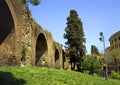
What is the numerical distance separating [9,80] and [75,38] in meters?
28.4

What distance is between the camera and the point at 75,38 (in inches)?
1503

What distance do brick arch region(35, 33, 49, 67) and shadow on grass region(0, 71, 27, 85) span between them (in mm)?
13369

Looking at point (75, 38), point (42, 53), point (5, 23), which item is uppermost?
point (75, 38)

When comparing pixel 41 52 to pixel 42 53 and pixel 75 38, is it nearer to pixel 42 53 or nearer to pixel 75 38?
pixel 42 53

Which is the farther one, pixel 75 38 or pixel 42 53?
pixel 75 38

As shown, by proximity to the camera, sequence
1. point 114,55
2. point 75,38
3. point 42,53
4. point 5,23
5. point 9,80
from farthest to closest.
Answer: point 114,55 → point 75,38 → point 42,53 → point 5,23 → point 9,80

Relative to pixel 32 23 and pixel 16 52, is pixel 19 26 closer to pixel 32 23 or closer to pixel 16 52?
pixel 16 52

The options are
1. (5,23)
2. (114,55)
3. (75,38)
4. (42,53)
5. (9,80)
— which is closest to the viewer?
(9,80)

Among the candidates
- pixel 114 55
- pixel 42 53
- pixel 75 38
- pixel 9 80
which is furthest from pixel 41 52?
pixel 114 55

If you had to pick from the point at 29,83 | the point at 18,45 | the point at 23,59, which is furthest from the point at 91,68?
the point at 29,83

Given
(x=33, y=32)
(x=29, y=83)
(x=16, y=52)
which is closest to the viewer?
(x=29, y=83)

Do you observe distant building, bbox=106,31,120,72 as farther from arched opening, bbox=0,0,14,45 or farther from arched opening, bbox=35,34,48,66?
arched opening, bbox=0,0,14,45

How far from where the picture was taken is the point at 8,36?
13312 millimetres

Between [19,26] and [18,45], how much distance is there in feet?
3.13
